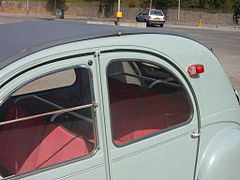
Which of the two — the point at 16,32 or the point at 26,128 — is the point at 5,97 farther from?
the point at 16,32

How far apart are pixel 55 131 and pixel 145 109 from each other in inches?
25.4

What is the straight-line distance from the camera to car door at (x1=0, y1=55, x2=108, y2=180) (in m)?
1.75

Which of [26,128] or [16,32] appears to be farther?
[16,32]

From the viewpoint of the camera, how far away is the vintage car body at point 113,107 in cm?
183

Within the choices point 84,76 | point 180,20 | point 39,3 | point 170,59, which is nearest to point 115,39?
point 84,76

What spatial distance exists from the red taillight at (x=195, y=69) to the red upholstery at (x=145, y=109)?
178 millimetres

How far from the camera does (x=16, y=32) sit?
2.25 meters

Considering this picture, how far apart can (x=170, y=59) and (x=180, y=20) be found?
55689mm

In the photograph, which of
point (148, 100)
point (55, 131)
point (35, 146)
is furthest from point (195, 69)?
point (35, 146)

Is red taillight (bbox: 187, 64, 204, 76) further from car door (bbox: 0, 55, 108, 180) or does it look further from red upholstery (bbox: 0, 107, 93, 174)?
red upholstery (bbox: 0, 107, 93, 174)

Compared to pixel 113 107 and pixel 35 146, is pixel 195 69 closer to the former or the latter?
pixel 113 107

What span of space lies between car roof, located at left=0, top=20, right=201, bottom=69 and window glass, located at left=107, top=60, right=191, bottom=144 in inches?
11.7

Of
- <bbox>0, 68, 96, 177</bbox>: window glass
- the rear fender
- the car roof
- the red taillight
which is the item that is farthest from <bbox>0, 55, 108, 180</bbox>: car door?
→ the rear fender

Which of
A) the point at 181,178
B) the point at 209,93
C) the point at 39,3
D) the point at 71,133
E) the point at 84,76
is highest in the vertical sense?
the point at 39,3
